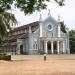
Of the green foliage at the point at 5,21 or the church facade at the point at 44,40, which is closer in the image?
the green foliage at the point at 5,21

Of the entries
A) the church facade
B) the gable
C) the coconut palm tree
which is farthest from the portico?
the coconut palm tree

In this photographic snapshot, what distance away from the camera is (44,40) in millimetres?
83438

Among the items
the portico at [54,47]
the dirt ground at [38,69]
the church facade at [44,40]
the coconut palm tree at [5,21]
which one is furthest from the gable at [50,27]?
the dirt ground at [38,69]

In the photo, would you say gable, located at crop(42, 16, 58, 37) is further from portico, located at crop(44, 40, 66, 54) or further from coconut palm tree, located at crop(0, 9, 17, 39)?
coconut palm tree, located at crop(0, 9, 17, 39)

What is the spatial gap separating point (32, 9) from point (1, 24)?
24201 millimetres

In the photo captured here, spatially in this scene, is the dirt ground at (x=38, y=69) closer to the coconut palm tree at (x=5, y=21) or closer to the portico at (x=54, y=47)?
the coconut palm tree at (x=5, y=21)

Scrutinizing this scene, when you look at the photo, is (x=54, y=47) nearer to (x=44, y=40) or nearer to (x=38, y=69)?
(x=44, y=40)

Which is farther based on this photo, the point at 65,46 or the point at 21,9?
the point at 65,46

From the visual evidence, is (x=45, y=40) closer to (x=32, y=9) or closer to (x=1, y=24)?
(x=1, y=24)

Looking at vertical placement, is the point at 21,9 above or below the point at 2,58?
above

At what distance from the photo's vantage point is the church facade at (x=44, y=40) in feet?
273

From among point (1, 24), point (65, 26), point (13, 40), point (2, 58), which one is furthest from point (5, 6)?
point (65, 26)

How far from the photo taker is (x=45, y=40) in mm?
83312

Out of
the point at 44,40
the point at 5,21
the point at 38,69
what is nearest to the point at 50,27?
the point at 44,40
